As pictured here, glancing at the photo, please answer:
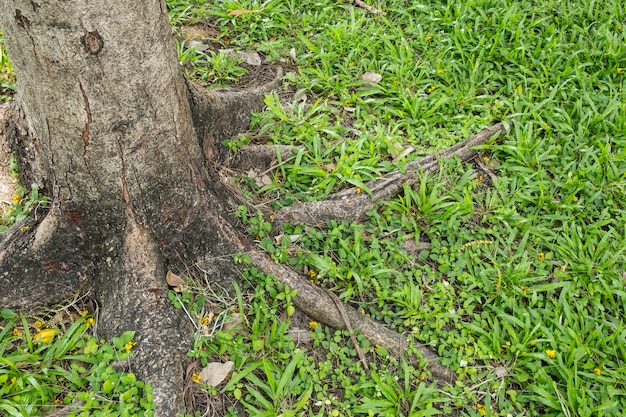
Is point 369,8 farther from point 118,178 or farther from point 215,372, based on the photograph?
point 215,372

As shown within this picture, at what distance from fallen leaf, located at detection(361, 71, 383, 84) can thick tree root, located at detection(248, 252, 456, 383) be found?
176 centimetres

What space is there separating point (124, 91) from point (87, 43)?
0.23 metres

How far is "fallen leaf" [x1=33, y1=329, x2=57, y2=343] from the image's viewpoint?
2.42 m

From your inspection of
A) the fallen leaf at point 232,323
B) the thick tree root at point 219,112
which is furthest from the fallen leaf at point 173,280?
the thick tree root at point 219,112

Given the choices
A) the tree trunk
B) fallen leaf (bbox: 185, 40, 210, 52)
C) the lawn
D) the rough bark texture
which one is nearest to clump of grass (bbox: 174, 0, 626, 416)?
the lawn

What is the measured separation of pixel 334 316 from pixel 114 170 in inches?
48.5

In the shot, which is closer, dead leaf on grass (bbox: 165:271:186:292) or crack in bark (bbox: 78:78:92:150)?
crack in bark (bbox: 78:78:92:150)

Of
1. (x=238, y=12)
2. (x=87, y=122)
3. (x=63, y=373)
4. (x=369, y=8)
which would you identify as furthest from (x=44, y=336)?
(x=369, y=8)

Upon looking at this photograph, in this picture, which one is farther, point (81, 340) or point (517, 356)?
point (517, 356)

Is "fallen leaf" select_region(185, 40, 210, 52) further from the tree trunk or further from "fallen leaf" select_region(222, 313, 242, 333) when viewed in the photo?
"fallen leaf" select_region(222, 313, 242, 333)

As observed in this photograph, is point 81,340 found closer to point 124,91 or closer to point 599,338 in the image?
point 124,91

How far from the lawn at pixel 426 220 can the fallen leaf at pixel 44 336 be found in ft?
0.18

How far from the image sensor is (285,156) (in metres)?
3.32

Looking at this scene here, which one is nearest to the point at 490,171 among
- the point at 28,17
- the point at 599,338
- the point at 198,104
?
the point at 599,338
